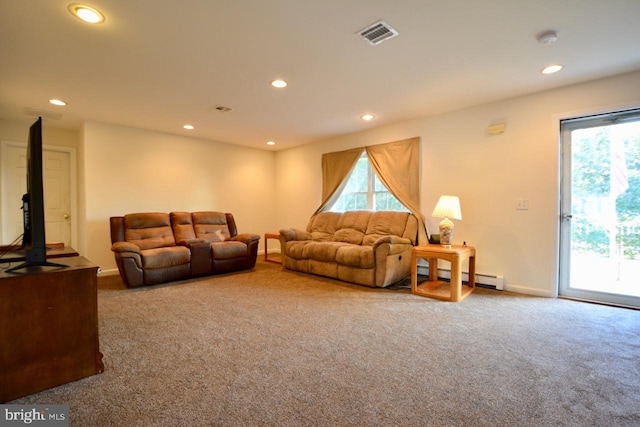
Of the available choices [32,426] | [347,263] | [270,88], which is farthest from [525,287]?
[32,426]

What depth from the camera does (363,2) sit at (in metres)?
1.88

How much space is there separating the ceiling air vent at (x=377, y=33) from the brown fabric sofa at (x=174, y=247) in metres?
3.39

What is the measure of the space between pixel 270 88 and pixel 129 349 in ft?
9.05

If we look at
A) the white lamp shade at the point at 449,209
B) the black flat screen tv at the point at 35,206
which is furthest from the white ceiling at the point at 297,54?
the white lamp shade at the point at 449,209

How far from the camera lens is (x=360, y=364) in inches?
74.2

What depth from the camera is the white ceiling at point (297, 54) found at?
6.44 ft

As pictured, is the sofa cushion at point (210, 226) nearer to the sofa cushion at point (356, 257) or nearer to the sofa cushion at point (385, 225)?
the sofa cushion at point (356, 257)

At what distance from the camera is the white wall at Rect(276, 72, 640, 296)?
3.21 m

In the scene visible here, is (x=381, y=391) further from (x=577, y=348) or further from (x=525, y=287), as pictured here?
(x=525, y=287)

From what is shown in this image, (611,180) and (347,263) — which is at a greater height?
(611,180)

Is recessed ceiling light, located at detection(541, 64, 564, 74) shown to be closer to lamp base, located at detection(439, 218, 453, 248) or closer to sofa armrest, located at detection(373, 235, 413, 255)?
lamp base, located at detection(439, 218, 453, 248)

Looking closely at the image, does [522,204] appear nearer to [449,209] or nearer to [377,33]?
[449,209]

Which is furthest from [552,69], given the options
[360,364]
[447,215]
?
[360,364]

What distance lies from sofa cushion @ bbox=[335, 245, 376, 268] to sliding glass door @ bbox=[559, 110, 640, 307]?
2.16m
